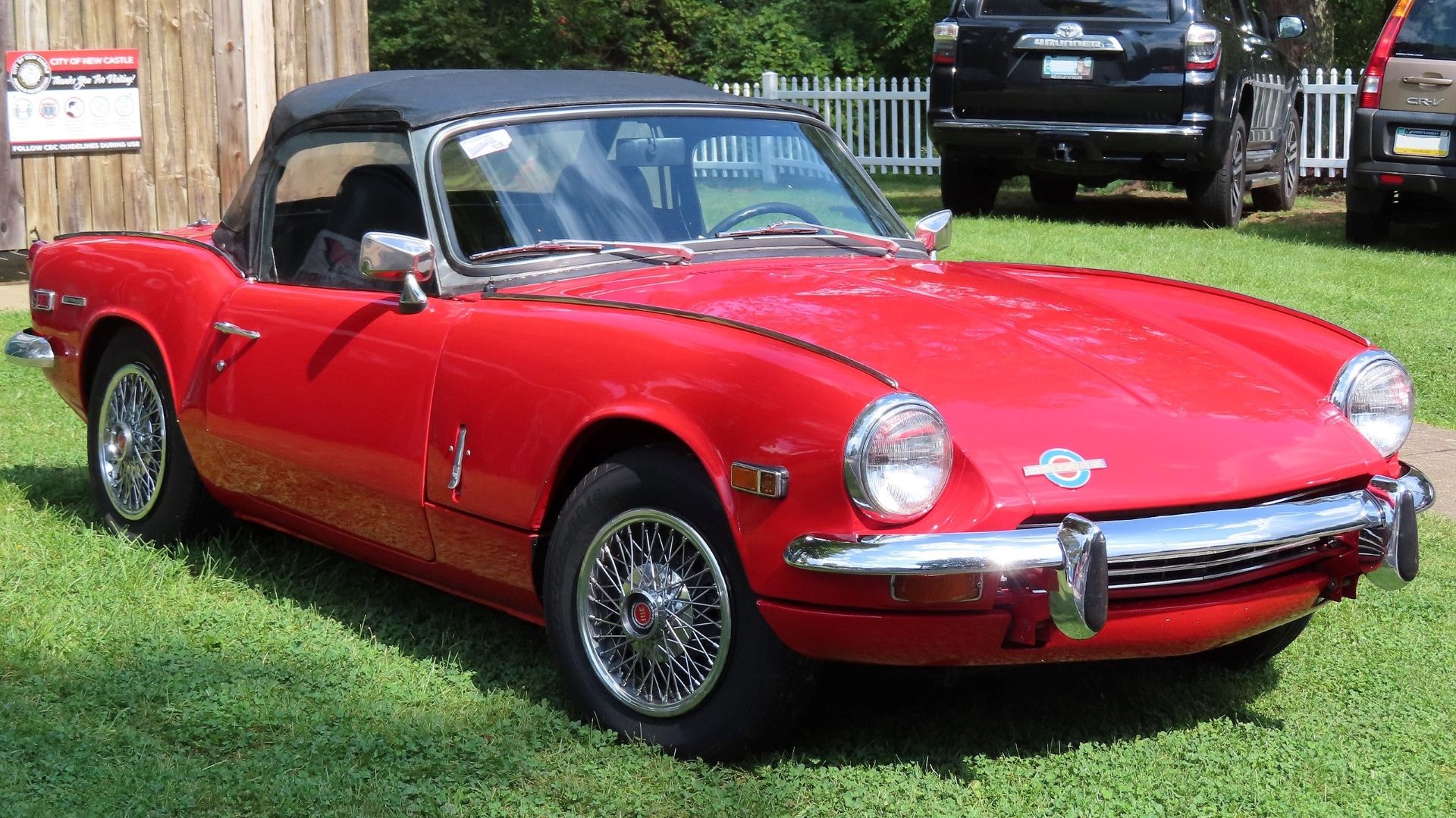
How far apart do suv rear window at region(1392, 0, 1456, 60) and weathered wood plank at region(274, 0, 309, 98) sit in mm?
7789

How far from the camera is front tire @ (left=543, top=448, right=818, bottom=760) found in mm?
3402

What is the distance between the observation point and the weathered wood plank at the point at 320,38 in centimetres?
1177

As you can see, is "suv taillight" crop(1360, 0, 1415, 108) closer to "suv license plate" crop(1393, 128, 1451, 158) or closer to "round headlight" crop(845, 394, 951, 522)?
"suv license plate" crop(1393, 128, 1451, 158)

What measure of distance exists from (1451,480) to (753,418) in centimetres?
387

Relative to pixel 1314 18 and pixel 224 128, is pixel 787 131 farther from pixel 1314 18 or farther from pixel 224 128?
pixel 1314 18

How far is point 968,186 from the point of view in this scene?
14.2 m

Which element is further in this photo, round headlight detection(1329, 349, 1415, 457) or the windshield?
the windshield

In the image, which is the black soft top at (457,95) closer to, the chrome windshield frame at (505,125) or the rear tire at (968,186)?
the chrome windshield frame at (505,125)

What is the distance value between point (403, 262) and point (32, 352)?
2183 mm

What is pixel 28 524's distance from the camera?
5.46 m

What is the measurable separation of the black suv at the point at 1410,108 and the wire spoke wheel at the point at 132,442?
9184 millimetres

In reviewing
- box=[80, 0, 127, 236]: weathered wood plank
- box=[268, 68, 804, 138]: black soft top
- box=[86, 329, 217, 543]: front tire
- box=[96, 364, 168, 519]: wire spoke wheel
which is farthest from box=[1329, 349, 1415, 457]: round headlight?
box=[80, 0, 127, 236]: weathered wood plank

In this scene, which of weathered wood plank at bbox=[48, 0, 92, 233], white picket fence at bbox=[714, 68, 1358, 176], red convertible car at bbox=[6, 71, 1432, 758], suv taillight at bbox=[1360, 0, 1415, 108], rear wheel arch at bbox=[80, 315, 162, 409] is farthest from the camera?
white picket fence at bbox=[714, 68, 1358, 176]

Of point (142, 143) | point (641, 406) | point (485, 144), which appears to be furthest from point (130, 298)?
point (142, 143)
